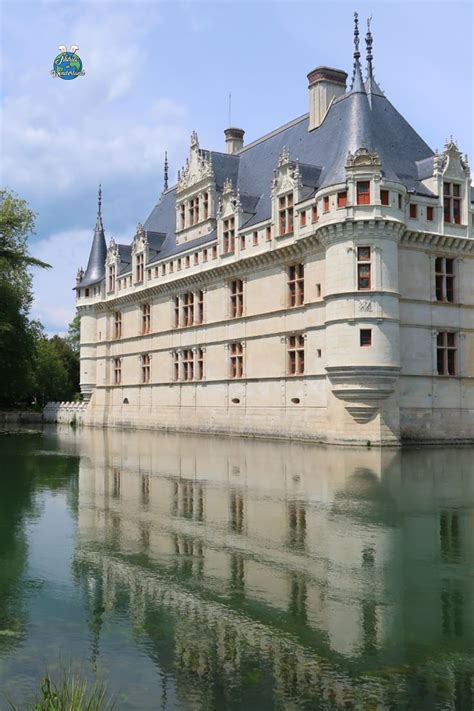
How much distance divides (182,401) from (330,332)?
16.5m

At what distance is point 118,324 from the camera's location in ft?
184

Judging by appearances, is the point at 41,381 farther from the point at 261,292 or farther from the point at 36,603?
the point at 36,603

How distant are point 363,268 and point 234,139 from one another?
25442 mm

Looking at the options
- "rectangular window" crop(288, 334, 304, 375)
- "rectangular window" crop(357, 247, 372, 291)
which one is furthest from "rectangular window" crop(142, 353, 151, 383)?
"rectangular window" crop(357, 247, 372, 291)

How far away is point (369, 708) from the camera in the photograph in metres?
5.56

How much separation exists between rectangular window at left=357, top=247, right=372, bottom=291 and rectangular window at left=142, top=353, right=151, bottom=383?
23174 millimetres

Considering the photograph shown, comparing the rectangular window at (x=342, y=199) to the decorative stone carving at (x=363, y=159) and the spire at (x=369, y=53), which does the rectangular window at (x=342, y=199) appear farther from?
the spire at (x=369, y=53)

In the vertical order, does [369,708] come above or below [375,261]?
below

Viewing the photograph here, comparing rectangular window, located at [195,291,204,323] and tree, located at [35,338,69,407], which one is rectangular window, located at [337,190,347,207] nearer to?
rectangular window, located at [195,291,204,323]

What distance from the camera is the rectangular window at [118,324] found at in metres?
55.6

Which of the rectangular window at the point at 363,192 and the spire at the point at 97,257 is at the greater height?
the spire at the point at 97,257

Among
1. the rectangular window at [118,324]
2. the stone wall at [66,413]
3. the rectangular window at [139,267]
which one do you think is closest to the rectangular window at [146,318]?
the rectangular window at [139,267]

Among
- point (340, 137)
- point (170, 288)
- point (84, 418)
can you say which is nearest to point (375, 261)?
point (340, 137)

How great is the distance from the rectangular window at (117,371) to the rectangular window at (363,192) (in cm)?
2899
